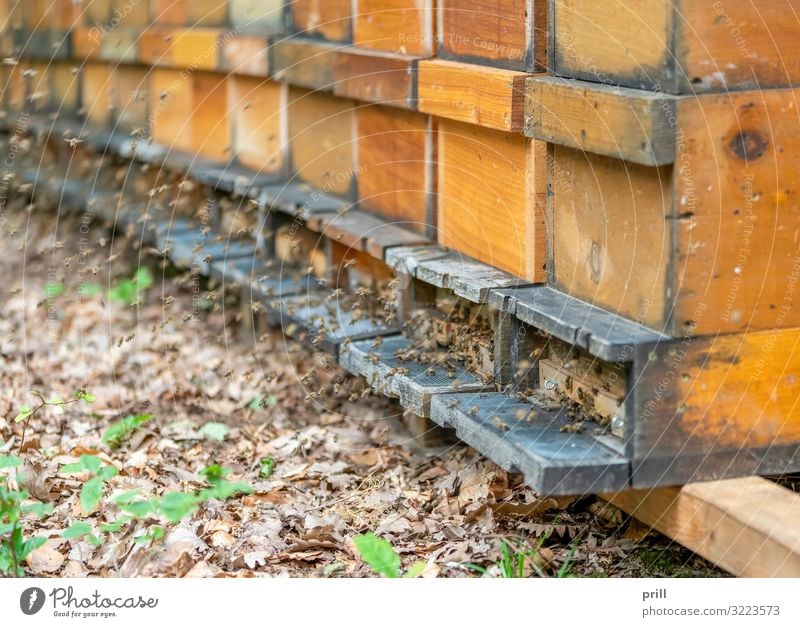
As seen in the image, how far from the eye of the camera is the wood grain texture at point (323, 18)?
5.30 meters

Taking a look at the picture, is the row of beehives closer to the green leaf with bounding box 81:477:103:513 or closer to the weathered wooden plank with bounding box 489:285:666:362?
the weathered wooden plank with bounding box 489:285:666:362

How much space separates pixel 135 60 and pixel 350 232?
303 centimetres

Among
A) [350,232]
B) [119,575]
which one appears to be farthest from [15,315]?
[119,575]

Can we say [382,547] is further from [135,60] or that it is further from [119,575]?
[135,60]

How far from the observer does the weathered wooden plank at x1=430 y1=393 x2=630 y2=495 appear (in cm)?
336

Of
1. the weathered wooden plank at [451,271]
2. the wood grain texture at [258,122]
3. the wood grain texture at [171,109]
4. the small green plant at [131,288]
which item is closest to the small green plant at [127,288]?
the small green plant at [131,288]

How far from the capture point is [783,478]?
3830 millimetres

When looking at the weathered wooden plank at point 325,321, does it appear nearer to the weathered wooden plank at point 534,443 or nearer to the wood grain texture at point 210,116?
the weathered wooden plank at point 534,443

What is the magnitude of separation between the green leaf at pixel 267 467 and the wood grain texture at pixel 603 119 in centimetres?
178

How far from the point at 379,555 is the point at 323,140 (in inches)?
102

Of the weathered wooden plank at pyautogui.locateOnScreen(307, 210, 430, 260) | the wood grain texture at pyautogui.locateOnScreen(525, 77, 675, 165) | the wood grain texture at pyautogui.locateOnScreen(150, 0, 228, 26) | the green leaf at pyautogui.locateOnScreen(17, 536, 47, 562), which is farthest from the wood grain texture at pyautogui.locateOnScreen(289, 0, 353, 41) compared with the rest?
the green leaf at pyautogui.locateOnScreen(17, 536, 47, 562)

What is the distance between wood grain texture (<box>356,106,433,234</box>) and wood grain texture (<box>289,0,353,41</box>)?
0.41 metres
